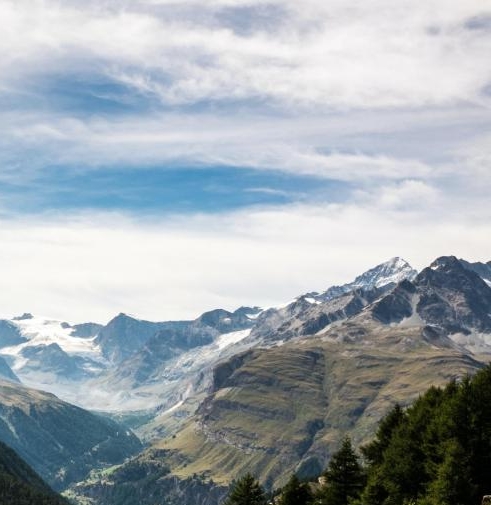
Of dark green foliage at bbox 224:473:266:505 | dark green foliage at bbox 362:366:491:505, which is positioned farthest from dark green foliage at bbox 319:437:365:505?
dark green foliage at bbox 224:473:266:505

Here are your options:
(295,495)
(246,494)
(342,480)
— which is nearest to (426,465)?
(342,480)

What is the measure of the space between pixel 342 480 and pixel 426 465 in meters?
12.1

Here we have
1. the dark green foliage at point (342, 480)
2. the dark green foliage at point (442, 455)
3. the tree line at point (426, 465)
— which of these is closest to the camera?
the dark green foliage at point (442, 455)

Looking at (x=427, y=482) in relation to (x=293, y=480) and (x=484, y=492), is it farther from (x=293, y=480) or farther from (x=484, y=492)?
(x=293, y=480)

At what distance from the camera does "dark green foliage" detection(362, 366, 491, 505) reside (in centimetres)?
7912

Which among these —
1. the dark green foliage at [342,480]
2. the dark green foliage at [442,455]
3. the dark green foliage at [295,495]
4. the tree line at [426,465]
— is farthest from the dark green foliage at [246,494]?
the dark green foliage at [442,455]

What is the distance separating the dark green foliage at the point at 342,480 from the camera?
9231 cm

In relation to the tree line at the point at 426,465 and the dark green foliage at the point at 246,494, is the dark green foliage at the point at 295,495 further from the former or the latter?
the dark green foliage at the point at 246,494

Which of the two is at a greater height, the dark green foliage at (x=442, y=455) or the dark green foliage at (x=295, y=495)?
the dark green foliage at (x=442, y=455)

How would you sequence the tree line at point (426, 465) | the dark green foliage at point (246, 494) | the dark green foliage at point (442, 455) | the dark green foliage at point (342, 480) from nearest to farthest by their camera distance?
the dark green foliage at point (442, 455) → the tree line at point (426, 465) → the dark green foliage at point (342, 480) → the dark green foliage at point (246, 494)

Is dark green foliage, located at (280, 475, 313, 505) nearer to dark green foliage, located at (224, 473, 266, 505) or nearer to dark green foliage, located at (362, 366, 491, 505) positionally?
dark green foliage, located at (224, 473, 266, 505)

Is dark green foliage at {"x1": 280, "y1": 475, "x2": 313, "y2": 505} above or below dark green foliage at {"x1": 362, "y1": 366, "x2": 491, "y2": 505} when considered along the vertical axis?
below

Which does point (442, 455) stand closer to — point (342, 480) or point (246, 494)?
point (342, 480)

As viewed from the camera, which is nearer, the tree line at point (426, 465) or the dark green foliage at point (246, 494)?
the tree line at point (426, 465)
